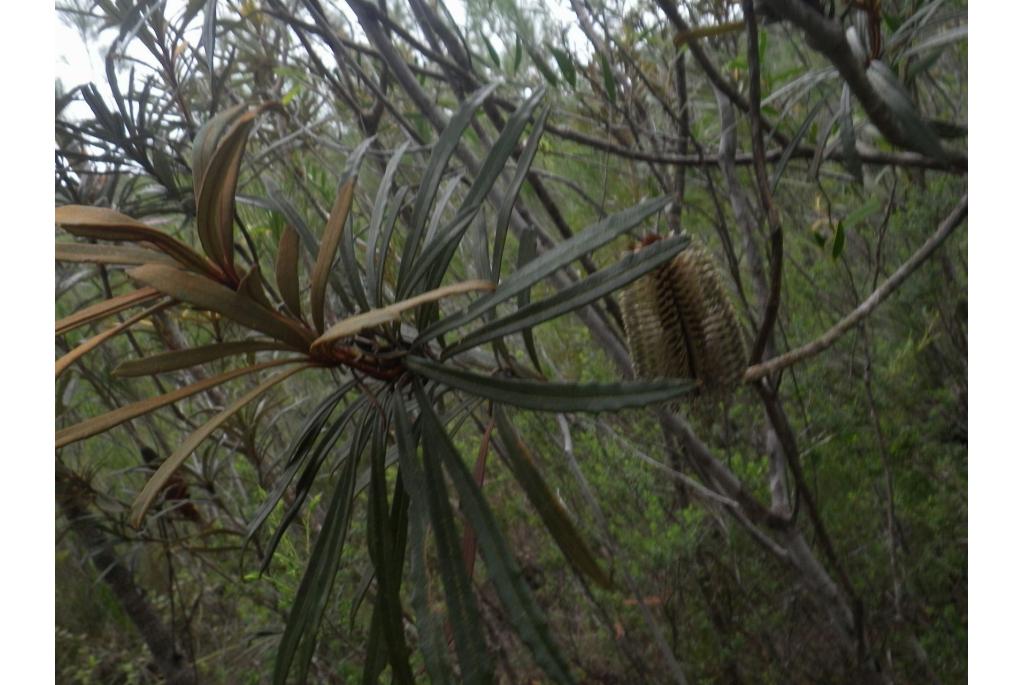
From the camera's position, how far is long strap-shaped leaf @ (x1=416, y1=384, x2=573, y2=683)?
1.34 feet

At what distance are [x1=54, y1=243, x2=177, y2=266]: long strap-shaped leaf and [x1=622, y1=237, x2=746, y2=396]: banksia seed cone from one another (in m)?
0.30

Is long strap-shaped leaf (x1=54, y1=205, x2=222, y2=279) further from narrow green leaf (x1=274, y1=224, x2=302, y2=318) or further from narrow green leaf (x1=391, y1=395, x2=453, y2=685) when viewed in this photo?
narrow green leaf (x1=391, y1=395, x2=453, y2=685)

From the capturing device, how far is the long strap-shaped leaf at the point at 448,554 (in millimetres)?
419

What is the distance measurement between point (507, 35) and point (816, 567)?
76 centimetres

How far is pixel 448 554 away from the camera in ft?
1.48

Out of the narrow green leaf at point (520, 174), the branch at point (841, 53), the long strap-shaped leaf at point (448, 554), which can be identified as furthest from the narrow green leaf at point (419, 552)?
the branch at point (841, 53)

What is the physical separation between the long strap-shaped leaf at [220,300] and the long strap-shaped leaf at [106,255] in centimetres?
3

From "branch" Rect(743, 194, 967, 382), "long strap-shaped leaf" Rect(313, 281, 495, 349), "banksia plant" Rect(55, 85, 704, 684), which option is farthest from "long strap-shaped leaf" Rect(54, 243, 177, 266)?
"branch" Rect(743, 194, 967, 382)

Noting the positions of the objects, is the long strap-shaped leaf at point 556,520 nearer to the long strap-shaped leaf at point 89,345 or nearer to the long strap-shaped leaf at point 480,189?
the long strap-shaped leaf at point 480,189

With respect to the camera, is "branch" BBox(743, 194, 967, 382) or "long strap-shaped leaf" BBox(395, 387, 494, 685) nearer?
"long strap-shaped leaf" BBox(395, 387, 494, 685)

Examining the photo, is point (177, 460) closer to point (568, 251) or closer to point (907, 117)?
point (568, 251)

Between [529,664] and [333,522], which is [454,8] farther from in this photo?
[529,664]

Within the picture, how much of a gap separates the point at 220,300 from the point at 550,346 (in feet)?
3.12

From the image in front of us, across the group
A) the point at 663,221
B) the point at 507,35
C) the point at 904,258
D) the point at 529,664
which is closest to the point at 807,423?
the point at 904,258
